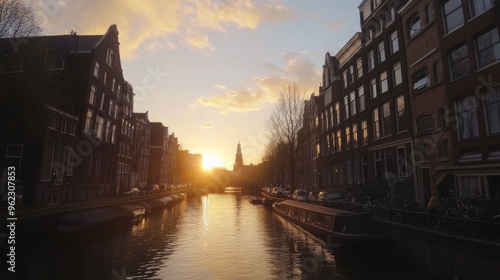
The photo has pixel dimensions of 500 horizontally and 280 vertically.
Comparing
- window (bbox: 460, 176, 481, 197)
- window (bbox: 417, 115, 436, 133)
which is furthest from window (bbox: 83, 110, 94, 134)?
window (bbox: 460, 176, 481, 197)

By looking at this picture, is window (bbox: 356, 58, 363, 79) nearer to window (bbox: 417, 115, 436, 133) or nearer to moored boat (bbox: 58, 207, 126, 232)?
window (bbox: 417, 115, 436, 133)

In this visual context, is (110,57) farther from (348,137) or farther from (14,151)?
(348,137)

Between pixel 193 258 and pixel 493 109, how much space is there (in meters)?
20.8

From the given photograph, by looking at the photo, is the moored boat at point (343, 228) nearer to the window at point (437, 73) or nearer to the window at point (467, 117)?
the window at point (467, 117)

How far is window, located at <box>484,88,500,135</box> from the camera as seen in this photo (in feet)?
62.9

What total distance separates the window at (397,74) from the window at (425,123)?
5.05 metres

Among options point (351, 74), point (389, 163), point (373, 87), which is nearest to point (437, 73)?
point (389, 163)

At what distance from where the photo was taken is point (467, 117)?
2170cm

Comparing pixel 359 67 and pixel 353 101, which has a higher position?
pixel 359 67

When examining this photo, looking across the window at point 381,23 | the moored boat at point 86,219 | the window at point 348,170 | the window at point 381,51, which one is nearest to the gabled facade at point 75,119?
the moored boat at point 86,219

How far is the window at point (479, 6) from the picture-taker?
19828 millimetres

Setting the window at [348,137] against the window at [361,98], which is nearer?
the window at [361,98]

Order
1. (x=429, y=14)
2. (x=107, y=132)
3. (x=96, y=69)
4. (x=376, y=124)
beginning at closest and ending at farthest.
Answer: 1. (x=429, y=14)
2. (x=376, y=124)
3. (x=96, y=69)
4. (x=107, y=132)

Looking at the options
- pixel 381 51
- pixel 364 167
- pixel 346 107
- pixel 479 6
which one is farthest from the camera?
pixel 346 107
